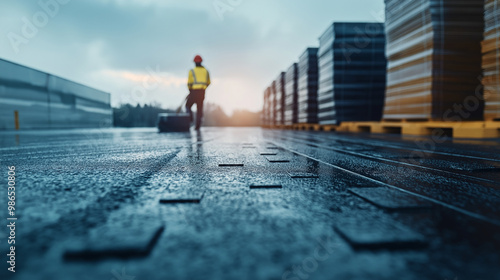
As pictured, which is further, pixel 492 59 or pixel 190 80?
pixel 190 80

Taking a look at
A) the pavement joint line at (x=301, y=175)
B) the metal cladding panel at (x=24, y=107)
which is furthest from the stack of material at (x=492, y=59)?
the metal cladding panel at (x=24, y=107)

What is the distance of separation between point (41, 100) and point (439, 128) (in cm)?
1395

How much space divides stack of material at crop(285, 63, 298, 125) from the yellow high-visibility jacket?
7945 mm

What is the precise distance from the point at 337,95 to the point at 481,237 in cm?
911

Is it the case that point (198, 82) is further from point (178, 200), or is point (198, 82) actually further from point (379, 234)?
point (379, 234)

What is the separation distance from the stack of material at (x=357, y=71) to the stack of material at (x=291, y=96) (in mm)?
6059

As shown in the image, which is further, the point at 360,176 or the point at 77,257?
the point at 360,176

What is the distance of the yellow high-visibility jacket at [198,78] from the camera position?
851cm

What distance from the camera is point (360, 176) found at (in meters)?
1.79

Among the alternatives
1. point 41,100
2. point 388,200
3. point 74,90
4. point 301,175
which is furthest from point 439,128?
point 74,90

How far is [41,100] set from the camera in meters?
12.2

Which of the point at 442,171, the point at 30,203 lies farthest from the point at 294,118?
the point at 30,203

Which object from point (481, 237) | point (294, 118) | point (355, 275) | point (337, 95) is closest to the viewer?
point (355, 275)

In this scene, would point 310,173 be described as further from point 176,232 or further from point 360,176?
point 176,232
